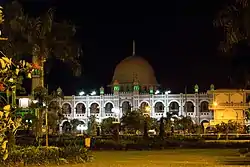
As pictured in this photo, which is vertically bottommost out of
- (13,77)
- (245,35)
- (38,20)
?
(13,77)

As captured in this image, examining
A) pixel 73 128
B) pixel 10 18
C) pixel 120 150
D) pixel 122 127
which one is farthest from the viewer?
pixel 73 128

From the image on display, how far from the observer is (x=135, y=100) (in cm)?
10375

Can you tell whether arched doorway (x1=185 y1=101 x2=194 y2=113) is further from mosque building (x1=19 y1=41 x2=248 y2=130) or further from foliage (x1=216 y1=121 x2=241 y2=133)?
foliage (x1=216 y1=121 x2=241 y2=133)

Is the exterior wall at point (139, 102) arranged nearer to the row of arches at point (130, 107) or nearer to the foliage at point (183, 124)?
the row of arches at point (130, 107)

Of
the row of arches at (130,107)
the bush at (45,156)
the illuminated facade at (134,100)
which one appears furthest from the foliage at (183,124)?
the bush at (45,156)

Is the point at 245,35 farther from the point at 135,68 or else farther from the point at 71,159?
the point at 135,68

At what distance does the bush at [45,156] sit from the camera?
72.1 ft

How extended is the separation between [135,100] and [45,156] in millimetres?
80771

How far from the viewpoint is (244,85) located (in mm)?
24016

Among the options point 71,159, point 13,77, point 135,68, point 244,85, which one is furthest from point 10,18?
point 135,68

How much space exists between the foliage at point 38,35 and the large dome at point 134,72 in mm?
80484

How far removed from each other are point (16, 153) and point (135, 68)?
8763cm

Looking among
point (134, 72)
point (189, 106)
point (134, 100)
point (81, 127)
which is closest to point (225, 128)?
point (189, 106)

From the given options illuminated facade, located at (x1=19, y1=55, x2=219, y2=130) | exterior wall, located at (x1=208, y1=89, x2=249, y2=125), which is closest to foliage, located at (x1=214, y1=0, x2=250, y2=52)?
exterior wall, located at (x1=208, y1=89, x2=249, y2=125)
